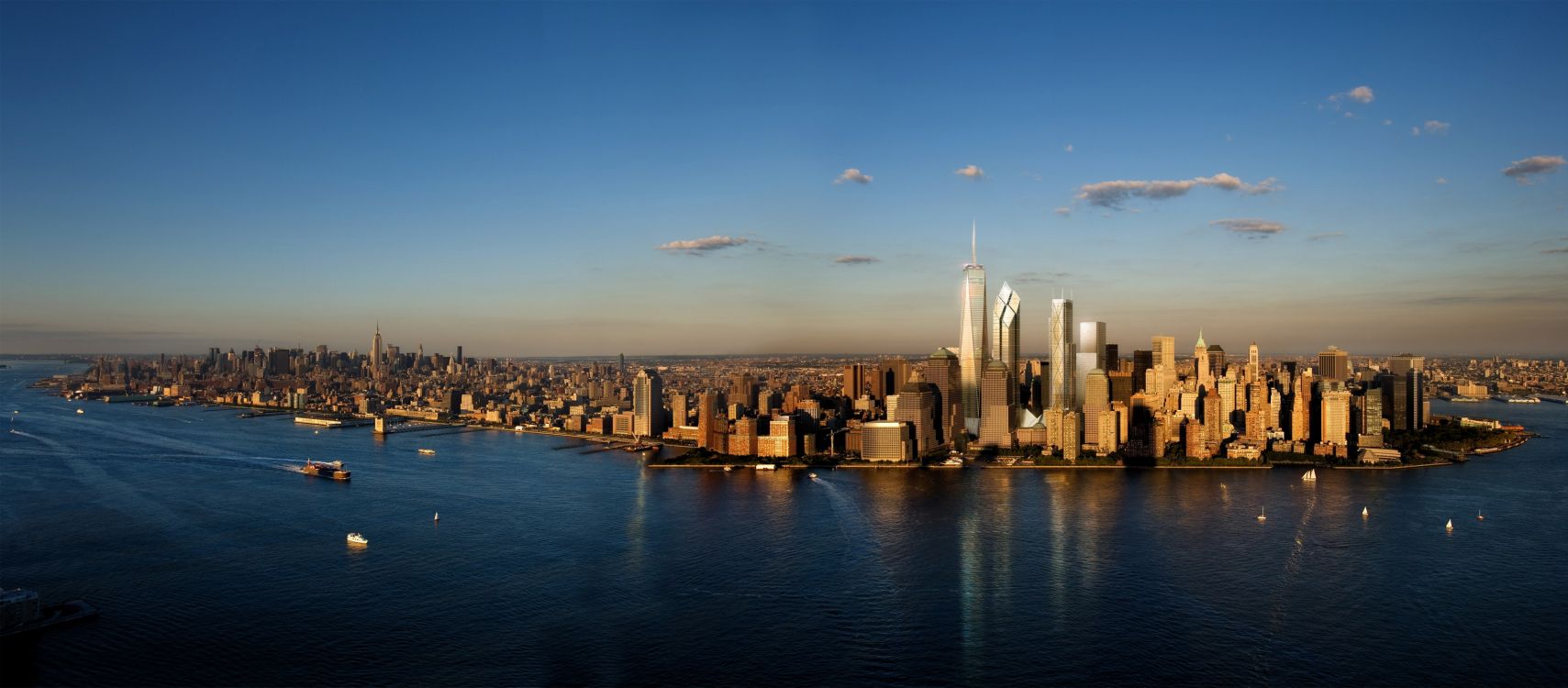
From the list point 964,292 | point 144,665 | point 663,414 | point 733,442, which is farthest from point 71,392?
point 144,665

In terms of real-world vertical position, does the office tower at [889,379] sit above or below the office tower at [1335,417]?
above

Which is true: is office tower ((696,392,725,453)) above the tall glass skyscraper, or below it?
below

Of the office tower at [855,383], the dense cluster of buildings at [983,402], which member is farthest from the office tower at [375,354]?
the office tower at [855,383]

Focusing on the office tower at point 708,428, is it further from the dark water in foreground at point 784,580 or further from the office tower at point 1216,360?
the office tower at point 1216,360

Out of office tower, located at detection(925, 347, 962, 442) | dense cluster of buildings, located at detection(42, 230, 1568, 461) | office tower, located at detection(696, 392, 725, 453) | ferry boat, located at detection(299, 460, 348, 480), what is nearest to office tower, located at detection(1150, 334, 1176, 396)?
dense cluster of buildings, located at detection(42, 230, 1568, 461)

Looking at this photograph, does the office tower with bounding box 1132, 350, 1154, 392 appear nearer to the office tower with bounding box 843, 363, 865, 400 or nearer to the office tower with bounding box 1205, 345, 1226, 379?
the office tower with bounding box 1205, 345, 1226, 379

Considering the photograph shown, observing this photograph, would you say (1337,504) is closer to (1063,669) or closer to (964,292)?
(1063,669)
